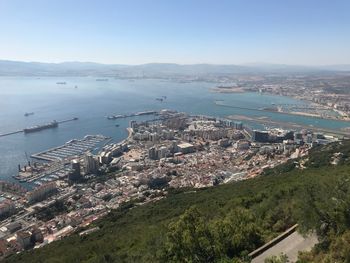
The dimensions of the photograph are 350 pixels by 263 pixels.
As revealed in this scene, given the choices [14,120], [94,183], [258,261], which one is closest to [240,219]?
[258,261]

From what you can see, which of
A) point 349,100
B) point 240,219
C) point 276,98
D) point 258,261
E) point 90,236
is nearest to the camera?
point 258,261

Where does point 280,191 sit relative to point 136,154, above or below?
above

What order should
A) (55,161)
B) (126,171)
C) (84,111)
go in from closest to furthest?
(126,171)
(55,161)
(84,111)

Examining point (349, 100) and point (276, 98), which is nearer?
point (349, 100)

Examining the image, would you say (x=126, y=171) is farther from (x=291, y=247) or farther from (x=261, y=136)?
(x=291, y=247)

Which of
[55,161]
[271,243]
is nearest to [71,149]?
[55,161]

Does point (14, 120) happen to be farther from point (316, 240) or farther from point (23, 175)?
point (316, 240)

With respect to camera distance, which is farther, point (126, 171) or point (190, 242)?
point (126, 171)

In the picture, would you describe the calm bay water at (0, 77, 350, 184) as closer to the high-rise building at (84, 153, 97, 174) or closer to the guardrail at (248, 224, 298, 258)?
the high-rise building at (84, 153, 97, 174)

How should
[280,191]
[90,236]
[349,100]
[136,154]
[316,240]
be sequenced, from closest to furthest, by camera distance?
1. [316,240]
2. [280,191]
3. [90,236]
4. [136,154]
5. [349,100]
